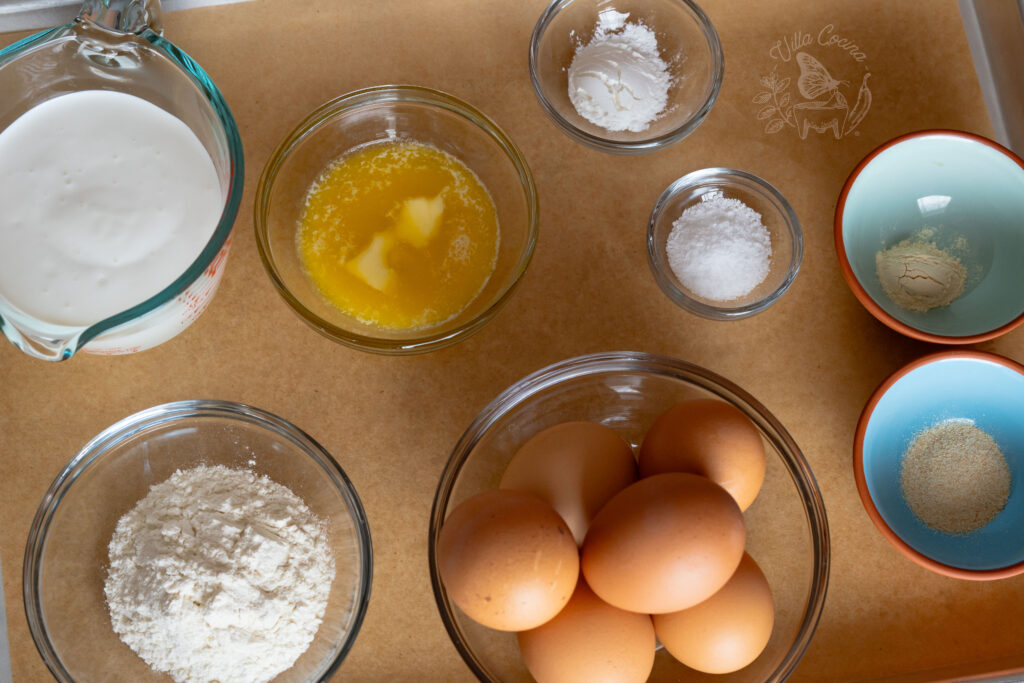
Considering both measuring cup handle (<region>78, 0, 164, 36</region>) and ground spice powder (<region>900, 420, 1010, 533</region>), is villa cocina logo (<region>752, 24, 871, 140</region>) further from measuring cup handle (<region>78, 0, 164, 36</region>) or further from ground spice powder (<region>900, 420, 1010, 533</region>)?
measuring cup handle (<region>78, 0, 164, 36</region>)

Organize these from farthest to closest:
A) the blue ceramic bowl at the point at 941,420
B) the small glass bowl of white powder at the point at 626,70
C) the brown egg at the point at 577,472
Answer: the small glass bowl of white powder at the point at 626,70 < the blue ceramic bowl at the point at 941,420 < the brown egg at the point at 577,472

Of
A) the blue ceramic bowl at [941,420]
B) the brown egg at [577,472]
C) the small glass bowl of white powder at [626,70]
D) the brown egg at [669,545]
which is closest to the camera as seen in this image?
the brown egg at [669,545]

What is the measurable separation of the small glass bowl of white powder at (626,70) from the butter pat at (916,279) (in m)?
0.35

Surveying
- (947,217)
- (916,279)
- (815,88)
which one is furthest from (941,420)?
(815,88)

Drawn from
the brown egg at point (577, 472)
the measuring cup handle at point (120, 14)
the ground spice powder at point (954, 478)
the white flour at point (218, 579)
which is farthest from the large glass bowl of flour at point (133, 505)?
the ground spice powder at point (954, 478)

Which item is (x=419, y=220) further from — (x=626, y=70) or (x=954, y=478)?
(x=954, y=478)

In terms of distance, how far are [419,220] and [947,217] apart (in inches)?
31.1

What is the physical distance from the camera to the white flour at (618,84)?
1.15 meters

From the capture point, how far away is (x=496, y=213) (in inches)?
44.3

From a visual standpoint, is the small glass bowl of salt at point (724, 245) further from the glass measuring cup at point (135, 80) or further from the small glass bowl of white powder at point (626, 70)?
the glass measuring cup at point (135, 80)

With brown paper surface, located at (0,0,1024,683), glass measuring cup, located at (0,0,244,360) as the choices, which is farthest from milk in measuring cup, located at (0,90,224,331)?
brown paper surface, located at (0,0,1024,683)

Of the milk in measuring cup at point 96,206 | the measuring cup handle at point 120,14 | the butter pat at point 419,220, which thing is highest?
the measuring cup handle at point 120,14

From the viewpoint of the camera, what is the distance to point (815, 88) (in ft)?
3.90

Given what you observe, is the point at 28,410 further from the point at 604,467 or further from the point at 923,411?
the point at 923,411
